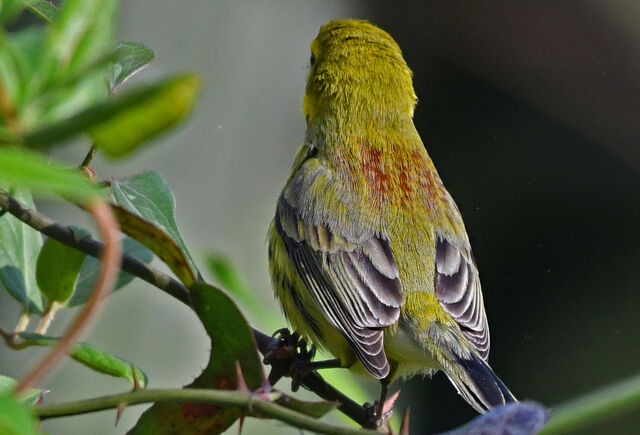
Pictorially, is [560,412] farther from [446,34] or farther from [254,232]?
[446,34]

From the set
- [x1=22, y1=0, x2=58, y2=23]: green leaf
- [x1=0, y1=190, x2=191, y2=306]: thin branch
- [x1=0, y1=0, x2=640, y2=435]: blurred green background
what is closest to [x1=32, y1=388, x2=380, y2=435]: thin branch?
[x1=0, y1=190, x2=191, y2=306]: thin branch

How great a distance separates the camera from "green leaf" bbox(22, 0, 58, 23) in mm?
1243

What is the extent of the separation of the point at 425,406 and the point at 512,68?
248 centimetres

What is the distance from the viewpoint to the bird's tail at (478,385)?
256cm

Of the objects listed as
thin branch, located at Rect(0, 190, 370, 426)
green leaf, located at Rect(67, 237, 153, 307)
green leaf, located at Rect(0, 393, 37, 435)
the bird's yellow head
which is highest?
the bird's yellow head

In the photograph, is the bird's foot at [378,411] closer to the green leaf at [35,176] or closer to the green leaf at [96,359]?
the green leaf at [96,359]

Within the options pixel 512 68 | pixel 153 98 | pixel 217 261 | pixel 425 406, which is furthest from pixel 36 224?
pixel 512 68

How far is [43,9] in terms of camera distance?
127 cm

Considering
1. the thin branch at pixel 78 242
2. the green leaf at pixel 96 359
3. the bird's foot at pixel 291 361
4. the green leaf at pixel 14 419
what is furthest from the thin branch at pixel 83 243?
the green leaf at pixel 14 419

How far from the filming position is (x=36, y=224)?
1.39 meters

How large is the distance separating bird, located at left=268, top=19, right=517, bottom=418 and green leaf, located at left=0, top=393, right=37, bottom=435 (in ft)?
6.87

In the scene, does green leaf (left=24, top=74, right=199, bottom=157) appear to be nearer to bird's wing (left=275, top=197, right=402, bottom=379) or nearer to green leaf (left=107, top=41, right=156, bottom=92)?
green leaf (left=107, top=41, right=156, bottom=92)

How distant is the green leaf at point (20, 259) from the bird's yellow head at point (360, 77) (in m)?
2.05

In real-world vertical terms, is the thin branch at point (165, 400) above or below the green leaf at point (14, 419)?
above
